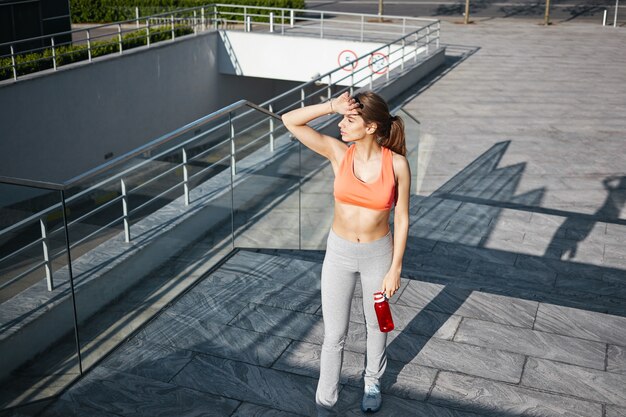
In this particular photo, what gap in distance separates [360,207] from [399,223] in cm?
23

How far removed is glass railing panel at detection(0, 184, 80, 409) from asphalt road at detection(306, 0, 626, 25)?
27278 mm

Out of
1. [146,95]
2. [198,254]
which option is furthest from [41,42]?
[198,254]

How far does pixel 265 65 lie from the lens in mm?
24391

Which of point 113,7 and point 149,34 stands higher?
point 113,7

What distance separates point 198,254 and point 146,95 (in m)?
16.2

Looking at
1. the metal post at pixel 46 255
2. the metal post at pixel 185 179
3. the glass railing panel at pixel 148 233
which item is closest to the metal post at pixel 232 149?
the glass railing panel at pixel 148 233

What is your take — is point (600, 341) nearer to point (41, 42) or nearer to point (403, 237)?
point (403, 237)

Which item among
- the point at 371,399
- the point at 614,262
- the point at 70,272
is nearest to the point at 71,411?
the point at 70,272

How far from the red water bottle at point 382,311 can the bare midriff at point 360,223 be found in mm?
300

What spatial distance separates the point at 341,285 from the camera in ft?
13.3

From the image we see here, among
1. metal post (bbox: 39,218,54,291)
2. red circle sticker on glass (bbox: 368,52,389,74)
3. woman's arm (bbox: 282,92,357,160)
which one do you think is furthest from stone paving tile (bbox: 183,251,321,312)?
red circle sticker on glass (bbox: 368,52,389,74)

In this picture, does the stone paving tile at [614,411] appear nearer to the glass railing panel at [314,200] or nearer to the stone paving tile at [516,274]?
the stone paving tile at [516,274]

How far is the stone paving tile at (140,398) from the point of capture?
4.32 metres

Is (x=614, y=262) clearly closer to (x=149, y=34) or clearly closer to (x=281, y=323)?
(x=281, y=323)
